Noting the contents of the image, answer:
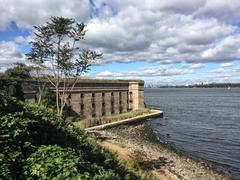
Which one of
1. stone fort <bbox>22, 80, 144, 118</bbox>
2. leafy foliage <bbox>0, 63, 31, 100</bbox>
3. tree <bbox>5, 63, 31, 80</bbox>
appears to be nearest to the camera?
leafy foliage <bbox>0, 63, 31, 100</bbox>

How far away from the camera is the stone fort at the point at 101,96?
159 ft

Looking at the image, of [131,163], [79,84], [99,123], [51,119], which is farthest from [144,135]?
[51,119]

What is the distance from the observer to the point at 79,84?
50.5 meters

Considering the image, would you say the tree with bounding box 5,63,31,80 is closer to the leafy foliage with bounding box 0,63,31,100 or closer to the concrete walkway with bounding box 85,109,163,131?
the leafy foliage with bounding box 0,63,31,100

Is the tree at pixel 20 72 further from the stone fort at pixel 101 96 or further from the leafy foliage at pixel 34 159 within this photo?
the leafy foliage at pixel 34 159

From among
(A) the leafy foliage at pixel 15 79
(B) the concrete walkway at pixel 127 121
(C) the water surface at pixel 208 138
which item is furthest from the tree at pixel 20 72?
(C) the water surface at pixel 208 138

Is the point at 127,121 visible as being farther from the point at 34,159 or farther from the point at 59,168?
the point at 59,168

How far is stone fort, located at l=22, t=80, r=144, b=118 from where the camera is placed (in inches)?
1905

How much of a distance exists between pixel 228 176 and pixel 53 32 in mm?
22424

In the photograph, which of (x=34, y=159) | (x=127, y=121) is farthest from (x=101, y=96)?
(x=34, y=159)

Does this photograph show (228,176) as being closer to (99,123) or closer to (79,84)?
(99,123)

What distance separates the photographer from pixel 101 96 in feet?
184

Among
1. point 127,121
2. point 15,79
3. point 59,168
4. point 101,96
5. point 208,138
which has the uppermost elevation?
point 15,79

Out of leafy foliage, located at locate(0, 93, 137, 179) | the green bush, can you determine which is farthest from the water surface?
the green bush
